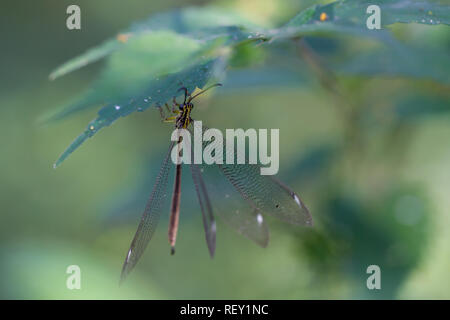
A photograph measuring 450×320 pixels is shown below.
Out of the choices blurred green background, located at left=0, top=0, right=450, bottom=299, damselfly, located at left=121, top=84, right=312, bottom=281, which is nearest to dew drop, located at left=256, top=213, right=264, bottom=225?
damselfly, located at left=121, top=84, right=312, bottom=281

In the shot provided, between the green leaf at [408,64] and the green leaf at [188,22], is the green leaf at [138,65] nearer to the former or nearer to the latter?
the green leaf at [188,22]

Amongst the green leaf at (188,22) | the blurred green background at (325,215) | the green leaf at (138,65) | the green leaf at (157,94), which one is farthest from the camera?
the blurred green background at (325,215)

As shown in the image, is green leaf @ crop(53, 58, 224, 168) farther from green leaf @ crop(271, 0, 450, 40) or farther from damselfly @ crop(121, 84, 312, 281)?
damselfly @ crop(121, 84, 312, 281)

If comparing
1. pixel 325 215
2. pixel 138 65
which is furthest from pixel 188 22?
pixel 325 215

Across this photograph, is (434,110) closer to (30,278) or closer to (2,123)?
(30,278)

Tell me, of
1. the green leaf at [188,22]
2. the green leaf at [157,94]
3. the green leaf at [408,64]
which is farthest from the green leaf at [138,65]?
the green leaf at [408,64]
